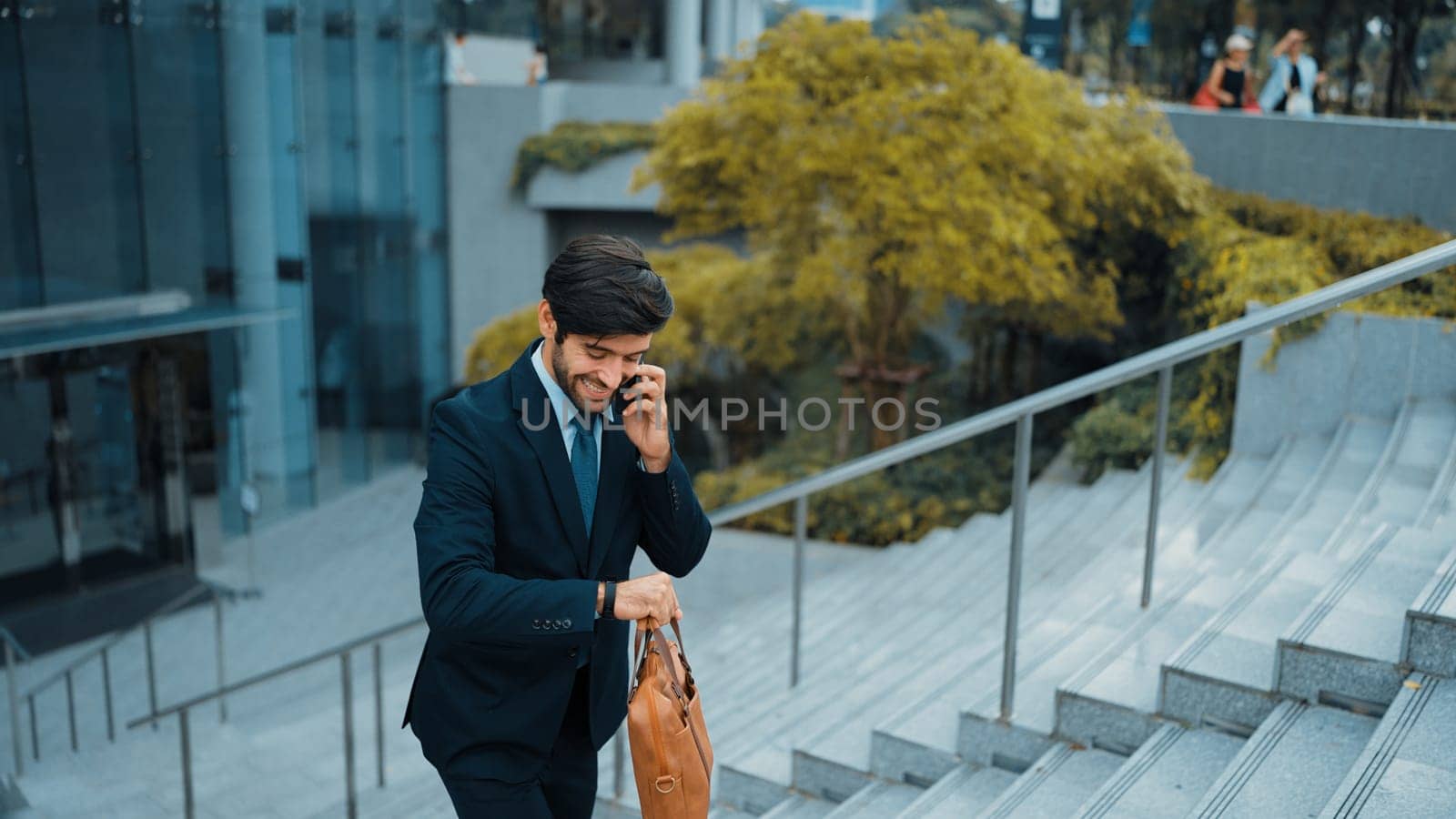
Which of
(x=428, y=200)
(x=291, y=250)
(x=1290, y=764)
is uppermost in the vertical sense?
(x=428, y=200)

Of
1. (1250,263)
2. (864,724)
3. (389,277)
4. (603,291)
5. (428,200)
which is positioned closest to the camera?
(603,291)

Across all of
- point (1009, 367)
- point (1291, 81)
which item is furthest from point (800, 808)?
point (1291, 81)

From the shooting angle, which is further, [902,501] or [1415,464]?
[902,501]

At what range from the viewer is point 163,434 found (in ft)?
37.2

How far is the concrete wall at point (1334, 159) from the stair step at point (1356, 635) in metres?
5.78

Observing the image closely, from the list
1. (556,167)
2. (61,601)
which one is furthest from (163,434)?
(556,167)

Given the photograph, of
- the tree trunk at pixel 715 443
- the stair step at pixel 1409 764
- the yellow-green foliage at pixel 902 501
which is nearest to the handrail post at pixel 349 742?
the stair step at pixel 1409 764

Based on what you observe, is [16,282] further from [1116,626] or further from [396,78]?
[1116,626]

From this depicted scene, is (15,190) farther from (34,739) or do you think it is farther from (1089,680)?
(1089,680)

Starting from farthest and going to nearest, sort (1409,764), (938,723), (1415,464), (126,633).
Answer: (126,633), (1415,464), (938,723), (1409,764)

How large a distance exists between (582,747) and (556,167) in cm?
1454

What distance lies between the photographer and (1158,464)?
3.91 metres

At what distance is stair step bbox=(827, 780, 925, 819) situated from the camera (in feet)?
11.6

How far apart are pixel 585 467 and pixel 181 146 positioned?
34.6 feet
